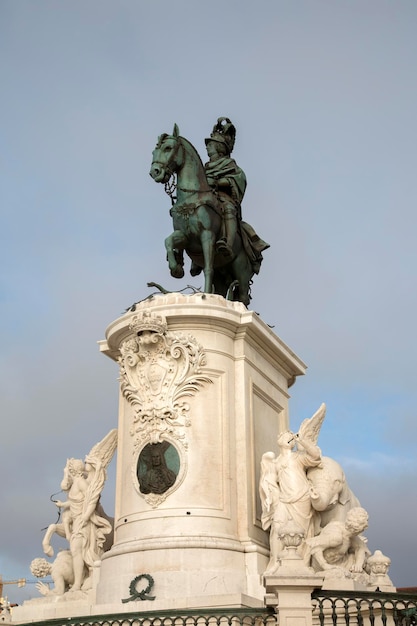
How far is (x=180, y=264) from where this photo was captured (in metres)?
18.7

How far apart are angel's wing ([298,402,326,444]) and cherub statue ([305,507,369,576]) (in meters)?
1.47

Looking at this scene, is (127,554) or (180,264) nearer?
(127,554)

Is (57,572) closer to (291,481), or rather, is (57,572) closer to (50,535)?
(50,535)

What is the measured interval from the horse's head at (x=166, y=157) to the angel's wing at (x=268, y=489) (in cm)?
→ 571

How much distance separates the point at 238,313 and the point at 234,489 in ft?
10.3

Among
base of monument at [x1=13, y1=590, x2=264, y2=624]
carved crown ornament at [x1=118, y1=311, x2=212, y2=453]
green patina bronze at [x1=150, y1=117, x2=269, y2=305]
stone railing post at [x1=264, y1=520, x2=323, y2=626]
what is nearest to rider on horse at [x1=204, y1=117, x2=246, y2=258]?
green patina bronze at [x1=150, y1=117, x2=269, y2=305]

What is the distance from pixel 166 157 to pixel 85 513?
684 cm

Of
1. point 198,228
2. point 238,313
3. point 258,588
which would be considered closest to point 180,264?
point 198,228

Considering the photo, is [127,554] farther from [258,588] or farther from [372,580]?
[372,580]

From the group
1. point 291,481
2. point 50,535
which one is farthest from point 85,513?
point 291,481

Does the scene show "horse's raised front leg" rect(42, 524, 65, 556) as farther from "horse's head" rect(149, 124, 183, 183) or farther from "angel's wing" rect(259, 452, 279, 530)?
"horse's head" rect(149, 124, 183, 183)

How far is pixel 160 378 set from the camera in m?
16.3

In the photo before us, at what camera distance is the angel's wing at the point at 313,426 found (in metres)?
15.8

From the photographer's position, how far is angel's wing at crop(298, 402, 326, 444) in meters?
15.8
